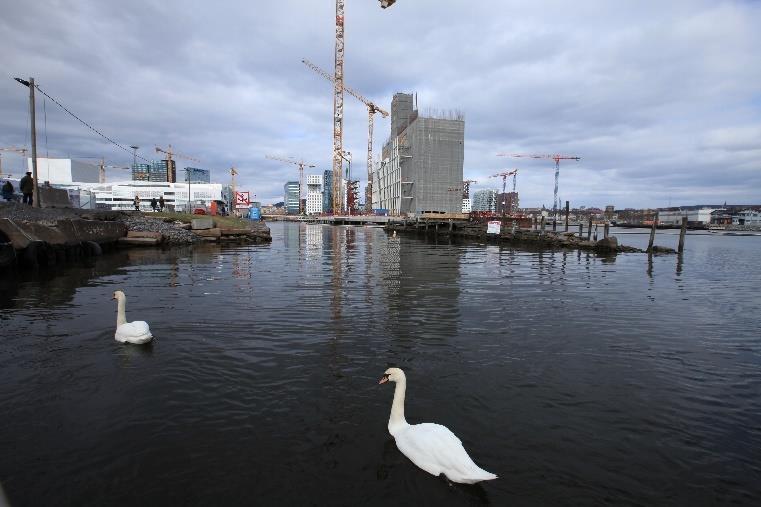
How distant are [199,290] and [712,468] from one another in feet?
57.2

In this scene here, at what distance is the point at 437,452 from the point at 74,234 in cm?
3114

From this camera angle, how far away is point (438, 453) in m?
5.48

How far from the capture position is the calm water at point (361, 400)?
5.43 meters

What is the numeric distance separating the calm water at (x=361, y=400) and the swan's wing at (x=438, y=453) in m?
0.21

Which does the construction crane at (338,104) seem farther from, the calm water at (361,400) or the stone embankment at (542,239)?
the calm water at (361,400)

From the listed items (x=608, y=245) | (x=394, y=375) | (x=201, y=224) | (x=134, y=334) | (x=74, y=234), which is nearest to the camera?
(x=394, y=375)

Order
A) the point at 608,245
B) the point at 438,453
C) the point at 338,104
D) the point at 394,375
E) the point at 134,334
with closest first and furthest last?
1. the point at 438,453
2. the point at 394,375
3. the point at 134,334
4. the point at 608,245
5. the point at 338,104

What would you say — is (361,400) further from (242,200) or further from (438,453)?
(242,200)

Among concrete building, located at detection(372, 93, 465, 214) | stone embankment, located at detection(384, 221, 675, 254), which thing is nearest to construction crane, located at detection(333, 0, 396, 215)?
concrete building, located at detection(372, 93, 465, 214)

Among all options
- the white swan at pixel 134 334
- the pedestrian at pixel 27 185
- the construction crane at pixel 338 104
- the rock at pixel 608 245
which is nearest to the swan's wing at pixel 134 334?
the white swan at pixel 134 334

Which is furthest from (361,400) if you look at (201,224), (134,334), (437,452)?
(201,224)

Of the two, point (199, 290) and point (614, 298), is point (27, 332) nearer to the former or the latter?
point (199, 290)

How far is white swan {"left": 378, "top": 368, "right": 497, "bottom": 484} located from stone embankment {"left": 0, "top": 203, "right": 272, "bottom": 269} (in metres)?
24.1

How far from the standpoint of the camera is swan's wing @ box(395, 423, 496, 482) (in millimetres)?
5215
